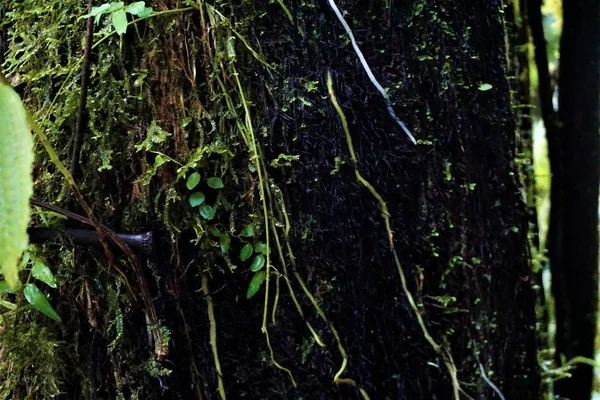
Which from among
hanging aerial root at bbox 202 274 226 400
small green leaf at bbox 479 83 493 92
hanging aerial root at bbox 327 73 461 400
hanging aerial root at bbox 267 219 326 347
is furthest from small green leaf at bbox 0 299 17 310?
small green leaf at bbox 479 83 493 92

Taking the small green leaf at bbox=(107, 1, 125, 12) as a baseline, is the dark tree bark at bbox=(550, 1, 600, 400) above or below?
below

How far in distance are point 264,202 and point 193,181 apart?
0.11m

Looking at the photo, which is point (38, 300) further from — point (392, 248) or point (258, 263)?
point (392, 248)

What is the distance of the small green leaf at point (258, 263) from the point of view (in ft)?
2.13

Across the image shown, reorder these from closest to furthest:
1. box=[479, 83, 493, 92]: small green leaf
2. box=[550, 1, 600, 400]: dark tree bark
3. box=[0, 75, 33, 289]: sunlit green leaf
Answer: box=[0, 75, 33, 289]: sunlit green leaf < box=[479, 83, 493, 92]: small green leaf < box=[550, 1, 600, 400]: dark tree bark

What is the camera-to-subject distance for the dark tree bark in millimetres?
938

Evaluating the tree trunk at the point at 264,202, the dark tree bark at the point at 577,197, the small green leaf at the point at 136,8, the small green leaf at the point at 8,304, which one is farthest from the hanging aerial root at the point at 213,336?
the dark tree bark at the point at 577,197

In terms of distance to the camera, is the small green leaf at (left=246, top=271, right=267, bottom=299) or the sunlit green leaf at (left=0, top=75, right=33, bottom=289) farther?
the small green leaf at (left=246, top=271, right=267, bottom=299)

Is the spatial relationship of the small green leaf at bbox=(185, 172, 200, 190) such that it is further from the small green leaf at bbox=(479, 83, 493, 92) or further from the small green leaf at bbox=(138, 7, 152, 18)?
the small green leaf at bbox=(479, 83, 493, 92)

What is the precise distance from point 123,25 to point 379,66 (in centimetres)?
38

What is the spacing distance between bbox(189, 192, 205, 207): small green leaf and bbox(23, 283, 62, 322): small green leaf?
0.78ft

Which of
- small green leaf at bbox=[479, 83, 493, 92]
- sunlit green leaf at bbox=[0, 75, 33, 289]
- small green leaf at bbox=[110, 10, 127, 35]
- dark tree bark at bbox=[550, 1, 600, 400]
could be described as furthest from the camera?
dark tree bark at bbox=[550, 1, 600, 400]

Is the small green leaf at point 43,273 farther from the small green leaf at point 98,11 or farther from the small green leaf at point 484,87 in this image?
the small green leaf at point 484,87

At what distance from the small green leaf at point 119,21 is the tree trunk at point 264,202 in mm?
55
